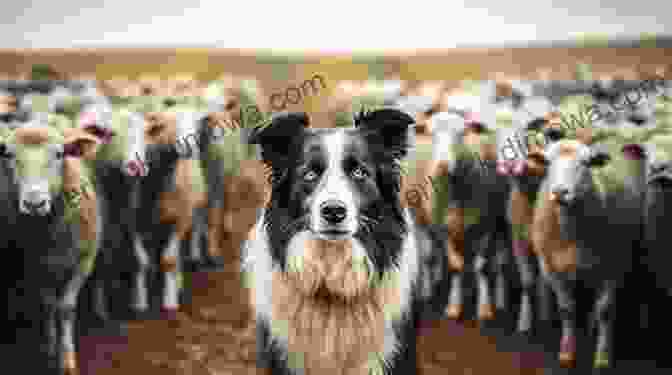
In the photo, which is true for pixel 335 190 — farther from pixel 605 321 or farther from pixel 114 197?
pixel 114 197

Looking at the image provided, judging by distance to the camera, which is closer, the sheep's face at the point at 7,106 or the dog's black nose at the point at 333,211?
the dog's black nose at the point at 333,211

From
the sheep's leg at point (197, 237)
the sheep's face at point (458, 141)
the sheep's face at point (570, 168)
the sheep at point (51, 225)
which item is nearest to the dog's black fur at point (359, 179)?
the sheep's face at point (570, 168)

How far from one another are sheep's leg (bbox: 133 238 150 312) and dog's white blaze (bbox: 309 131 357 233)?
8.79 ft

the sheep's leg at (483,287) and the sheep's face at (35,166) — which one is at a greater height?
the sheep's face at (35,166)

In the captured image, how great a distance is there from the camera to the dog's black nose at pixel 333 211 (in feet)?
7.47

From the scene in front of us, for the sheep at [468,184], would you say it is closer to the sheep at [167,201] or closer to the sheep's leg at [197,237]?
the sheep at [167,201]

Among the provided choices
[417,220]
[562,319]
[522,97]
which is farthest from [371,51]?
[562,319]

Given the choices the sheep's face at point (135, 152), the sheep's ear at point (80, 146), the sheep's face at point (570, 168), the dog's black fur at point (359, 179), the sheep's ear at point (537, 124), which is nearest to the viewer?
the dog's black fur at point (359, 179)

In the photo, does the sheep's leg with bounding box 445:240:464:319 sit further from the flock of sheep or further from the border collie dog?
the border collie dog

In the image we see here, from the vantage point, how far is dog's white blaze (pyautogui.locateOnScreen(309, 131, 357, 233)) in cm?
230

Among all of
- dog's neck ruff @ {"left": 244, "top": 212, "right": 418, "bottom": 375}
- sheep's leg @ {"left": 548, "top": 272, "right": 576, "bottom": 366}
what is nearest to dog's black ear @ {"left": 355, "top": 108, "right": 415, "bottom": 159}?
dog's neck ruff @ {"left": 244, "top": 212, "right": 418, "bottom": 375}

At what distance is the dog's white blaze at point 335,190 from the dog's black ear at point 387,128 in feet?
0.55

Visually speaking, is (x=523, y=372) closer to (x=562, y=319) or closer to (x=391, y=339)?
(x=562, y=319)

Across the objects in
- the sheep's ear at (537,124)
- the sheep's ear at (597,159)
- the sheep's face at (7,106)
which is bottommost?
the sheep's ear at (597,159)
